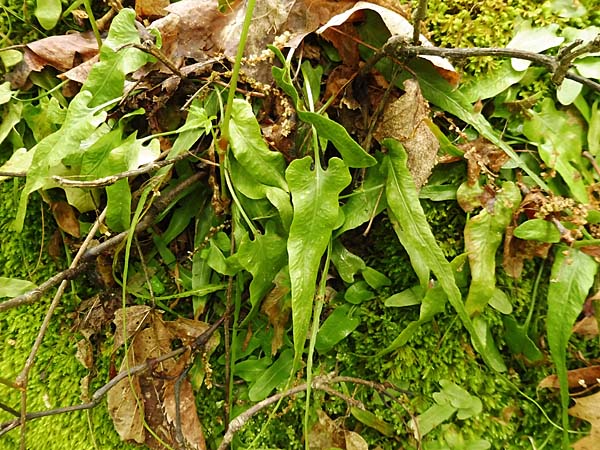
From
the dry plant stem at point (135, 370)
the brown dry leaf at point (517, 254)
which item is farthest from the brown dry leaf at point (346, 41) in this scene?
the dry plant stem at point (135, 370)

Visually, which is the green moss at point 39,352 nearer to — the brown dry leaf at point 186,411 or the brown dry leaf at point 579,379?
the brown dry leaf at point 186,411

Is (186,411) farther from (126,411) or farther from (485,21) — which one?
(485,21)

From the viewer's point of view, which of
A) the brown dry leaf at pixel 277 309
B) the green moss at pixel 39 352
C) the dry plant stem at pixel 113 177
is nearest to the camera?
the dry plant stem at pixel 113 177

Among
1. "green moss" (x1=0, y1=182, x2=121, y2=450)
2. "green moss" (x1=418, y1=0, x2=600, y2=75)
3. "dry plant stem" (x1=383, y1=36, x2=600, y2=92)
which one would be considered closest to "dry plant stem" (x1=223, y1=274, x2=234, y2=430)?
"green moss" (x1=0, y1=182, x2=121, y2=450)

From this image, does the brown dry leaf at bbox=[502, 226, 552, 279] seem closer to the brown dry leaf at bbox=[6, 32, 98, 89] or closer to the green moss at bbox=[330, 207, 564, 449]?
the green moss at bbox=[330, 207, 564, 449]

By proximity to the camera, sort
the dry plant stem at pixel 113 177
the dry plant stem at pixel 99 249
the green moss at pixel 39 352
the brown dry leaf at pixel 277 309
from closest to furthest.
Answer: the dry plant stem at pixel 113 177 → the dry plant stem at pixel 99 249 → the brown dry leaf at pixel 277 309 → the green moss at pixel 39 352

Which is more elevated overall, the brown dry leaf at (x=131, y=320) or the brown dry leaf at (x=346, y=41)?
the brown dry leaf at (x=346, y=41)

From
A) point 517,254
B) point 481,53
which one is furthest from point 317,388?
point 481,53
